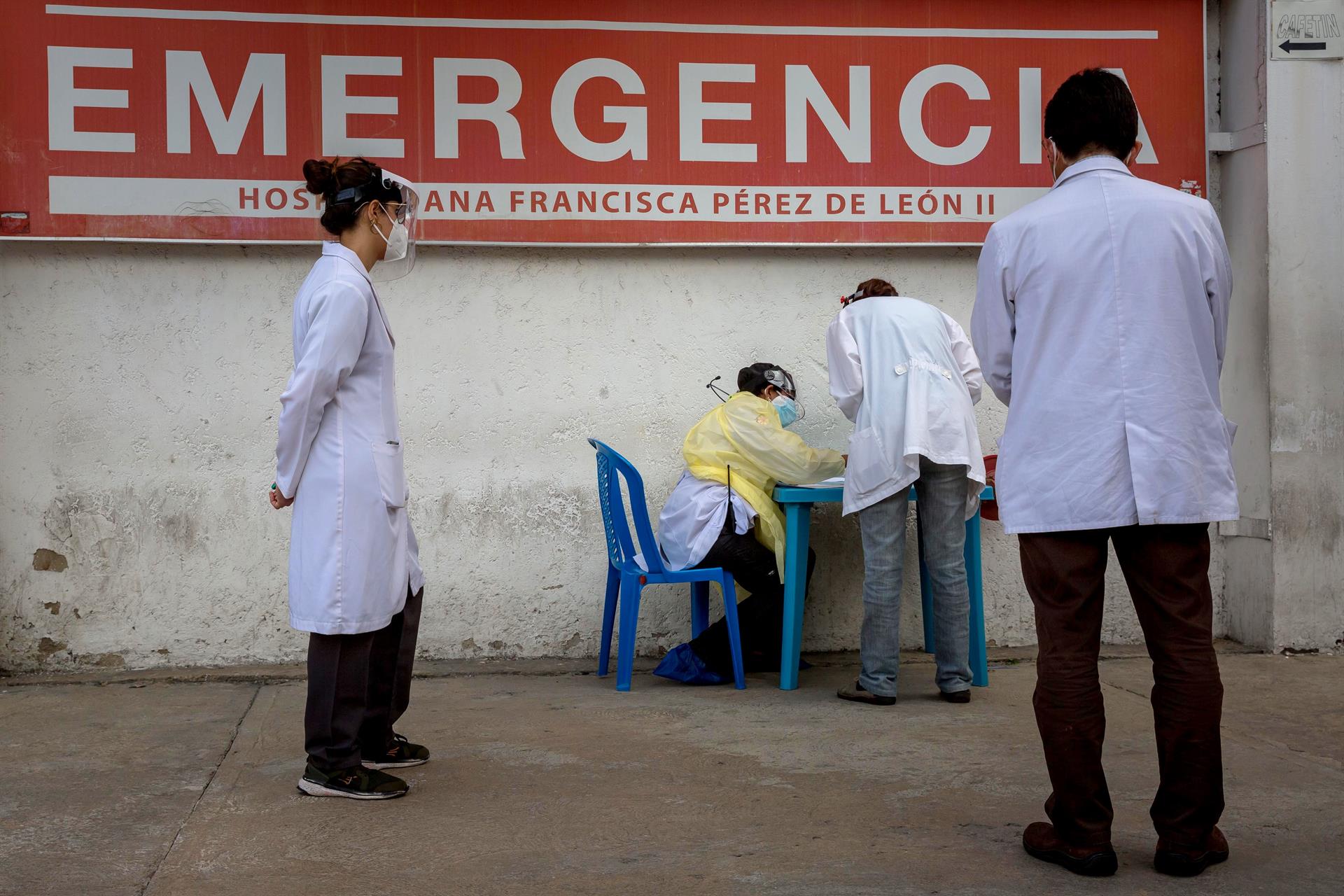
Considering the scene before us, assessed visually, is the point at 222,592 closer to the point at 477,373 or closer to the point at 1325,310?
the point at 477,373

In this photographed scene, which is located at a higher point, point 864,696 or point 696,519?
point 696,519

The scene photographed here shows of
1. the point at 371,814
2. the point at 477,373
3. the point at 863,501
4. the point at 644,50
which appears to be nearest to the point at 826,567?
the point at 863,501

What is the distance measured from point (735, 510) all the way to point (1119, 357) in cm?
246

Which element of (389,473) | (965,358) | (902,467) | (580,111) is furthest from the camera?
(580,111)

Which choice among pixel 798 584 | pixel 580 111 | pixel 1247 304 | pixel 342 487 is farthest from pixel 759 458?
pixel 1247 304

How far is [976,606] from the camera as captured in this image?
507 cm

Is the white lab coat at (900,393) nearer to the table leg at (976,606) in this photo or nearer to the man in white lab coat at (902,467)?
the man in white lab coat at (902,467)

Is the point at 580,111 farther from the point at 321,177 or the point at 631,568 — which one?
the point at 321,177

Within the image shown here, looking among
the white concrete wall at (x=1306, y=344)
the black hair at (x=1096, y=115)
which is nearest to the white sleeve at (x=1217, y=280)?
the black hair at (x=1096, y=115)

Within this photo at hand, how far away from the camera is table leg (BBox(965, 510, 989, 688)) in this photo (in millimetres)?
4984

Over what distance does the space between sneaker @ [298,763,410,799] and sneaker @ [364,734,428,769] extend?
11.5 inches

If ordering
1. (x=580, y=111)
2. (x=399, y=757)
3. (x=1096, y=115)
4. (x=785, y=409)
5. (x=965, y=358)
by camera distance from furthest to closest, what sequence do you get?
(x=580, y=111)
(x=785, y=409)
(x=965, y=358)
(x=399, y=757)
(x=1096, y=115)

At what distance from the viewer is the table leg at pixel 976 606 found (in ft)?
16.4

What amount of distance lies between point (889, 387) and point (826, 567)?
1269 millimetres
